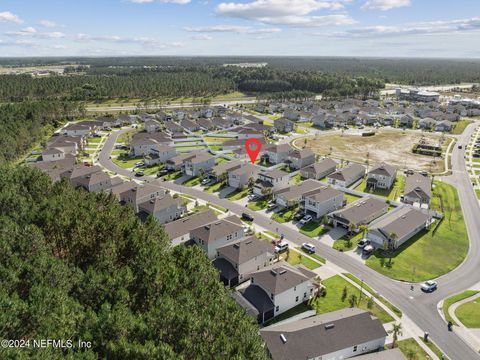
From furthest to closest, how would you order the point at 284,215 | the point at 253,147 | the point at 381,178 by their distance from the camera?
the point at 253,147 → the point at 381,178 → the point at 284,215

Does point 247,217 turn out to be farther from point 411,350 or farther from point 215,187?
point 411,350

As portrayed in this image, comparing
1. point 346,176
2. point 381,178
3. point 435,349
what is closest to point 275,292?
point 435,349

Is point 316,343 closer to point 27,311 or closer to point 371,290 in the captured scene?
point 371,290

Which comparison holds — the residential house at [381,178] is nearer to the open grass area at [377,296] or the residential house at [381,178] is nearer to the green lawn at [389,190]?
the green lawn at [389,190]

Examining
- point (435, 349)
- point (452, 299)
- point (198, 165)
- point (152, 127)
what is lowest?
point (435, 349)

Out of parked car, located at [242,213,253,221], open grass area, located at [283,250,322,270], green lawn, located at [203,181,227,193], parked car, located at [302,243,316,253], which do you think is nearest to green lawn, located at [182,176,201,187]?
green lawn, located at [203,181,227,193]

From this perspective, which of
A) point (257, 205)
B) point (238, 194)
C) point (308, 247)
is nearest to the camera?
point (308, 247)

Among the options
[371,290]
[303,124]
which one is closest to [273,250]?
[371,290]
